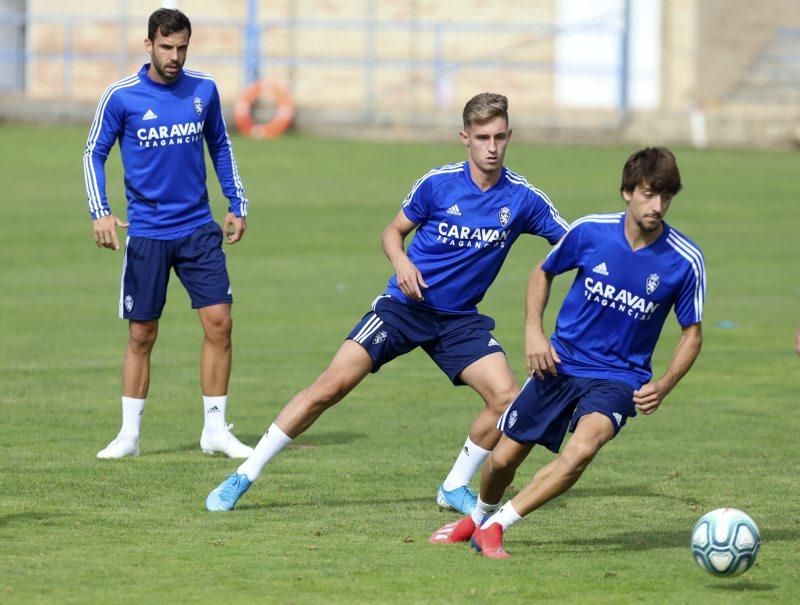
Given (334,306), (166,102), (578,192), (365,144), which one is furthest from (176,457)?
(365,144)

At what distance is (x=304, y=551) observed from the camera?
24.8 ft

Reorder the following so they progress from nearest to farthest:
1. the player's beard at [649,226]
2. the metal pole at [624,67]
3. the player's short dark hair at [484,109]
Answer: the player's beard at [649,226], the player's short dark hair at [484,109], the metal pole at [624,67]

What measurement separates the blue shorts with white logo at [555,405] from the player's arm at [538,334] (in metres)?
0.09

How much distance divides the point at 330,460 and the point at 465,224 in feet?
7.77

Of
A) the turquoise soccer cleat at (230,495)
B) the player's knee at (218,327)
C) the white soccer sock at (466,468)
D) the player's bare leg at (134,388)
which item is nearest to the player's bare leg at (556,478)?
the white soccer sock at (466,468)

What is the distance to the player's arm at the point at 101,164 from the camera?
388 inches

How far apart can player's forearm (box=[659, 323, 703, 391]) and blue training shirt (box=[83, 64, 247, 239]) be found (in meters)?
3.72

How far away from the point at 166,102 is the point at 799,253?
1518cm

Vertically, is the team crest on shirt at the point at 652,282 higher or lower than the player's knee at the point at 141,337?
higher

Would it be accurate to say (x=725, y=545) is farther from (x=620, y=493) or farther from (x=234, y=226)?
(x=234, y=226)

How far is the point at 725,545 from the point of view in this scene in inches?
274

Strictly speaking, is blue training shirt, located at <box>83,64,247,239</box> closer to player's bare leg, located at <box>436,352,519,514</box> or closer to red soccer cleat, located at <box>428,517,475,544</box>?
player's bare leg, located at <box>436,352,519,514</box>

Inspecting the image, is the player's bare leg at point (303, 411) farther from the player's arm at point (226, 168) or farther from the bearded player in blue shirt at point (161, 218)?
the player's arm at point (226, 168)

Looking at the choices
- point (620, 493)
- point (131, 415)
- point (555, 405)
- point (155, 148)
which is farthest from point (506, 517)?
point (155, 148)
